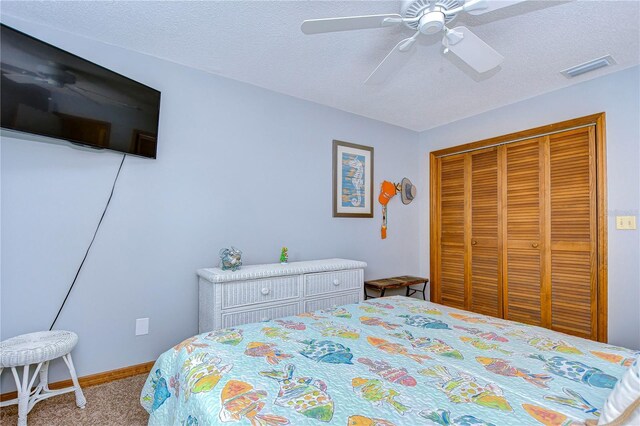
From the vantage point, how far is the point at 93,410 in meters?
1.81

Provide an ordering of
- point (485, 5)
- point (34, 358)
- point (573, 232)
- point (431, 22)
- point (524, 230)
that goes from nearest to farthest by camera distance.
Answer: point (485, 5) < point (431, 22) < point (34, 358) < point (573, 232) < point (524, 230)

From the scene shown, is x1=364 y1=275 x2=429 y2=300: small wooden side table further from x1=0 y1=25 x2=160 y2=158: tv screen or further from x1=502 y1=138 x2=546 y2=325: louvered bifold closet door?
x1=0 y1=25 x2=160 y2=158: tv screen

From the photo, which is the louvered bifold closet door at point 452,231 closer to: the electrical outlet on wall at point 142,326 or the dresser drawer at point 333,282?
the dresser drawer at point 333,282

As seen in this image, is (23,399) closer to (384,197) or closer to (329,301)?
(329,301)

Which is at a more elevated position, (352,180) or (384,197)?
(352,180)

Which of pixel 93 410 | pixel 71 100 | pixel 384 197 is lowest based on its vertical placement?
pixel 93 410

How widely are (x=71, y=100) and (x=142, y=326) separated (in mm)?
1535

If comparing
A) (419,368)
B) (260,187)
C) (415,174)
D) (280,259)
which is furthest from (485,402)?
(415,174)

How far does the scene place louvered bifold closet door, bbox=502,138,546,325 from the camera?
9.47 feet

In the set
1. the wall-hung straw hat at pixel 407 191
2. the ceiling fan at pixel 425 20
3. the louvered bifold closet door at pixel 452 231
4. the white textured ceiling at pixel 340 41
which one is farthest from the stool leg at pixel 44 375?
the louvered bifold closet door at pixel 452 231

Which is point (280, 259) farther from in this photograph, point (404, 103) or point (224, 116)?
point (404, 103)

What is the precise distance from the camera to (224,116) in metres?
2.56

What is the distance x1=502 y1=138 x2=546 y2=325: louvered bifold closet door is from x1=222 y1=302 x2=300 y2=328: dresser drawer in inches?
85.5

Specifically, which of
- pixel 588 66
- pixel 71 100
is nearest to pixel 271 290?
pixel 71 100
